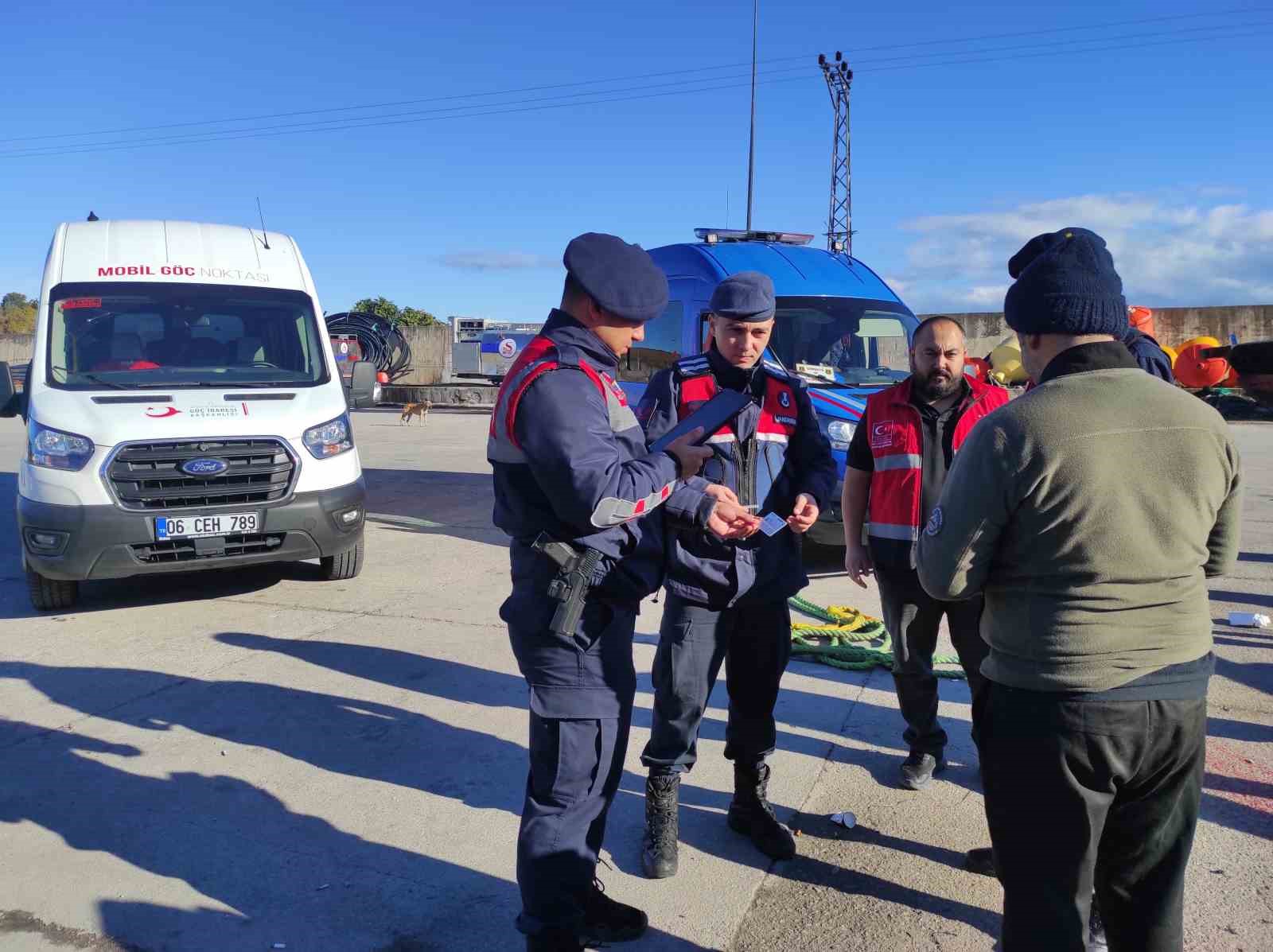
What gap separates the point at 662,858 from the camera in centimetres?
330

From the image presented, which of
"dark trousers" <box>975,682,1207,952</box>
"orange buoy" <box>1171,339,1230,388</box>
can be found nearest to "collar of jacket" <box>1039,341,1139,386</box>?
"dark trousers" <box>975,682,1207,952</box>

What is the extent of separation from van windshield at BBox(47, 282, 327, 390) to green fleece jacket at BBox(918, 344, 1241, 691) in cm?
606

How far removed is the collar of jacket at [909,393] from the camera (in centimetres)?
380

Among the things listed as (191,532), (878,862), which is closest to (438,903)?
(878,862)

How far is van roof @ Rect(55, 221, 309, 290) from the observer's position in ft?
23.4

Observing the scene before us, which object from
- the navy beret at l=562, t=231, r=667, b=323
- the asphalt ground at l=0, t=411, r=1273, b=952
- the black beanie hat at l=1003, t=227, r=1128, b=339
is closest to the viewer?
the black beanie hat at l=1003, t=227, r=1128, b=339

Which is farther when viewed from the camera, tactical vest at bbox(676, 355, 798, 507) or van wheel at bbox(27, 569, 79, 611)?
van wheel at bbox(27, 569, 79, 611)

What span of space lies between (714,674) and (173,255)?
585 cm

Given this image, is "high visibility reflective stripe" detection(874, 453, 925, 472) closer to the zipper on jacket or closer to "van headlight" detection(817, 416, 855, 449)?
the zipper on jacket

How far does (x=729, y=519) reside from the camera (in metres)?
2.88

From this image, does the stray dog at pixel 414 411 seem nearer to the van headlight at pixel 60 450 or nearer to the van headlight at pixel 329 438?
the van headlight at pixel 329 438

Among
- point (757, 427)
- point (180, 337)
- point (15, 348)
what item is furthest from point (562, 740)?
point (15, 348)

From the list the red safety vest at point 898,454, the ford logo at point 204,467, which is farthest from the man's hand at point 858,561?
the ford logo at point 204,467

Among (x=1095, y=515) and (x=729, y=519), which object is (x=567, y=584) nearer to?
(x=729, y=519)
